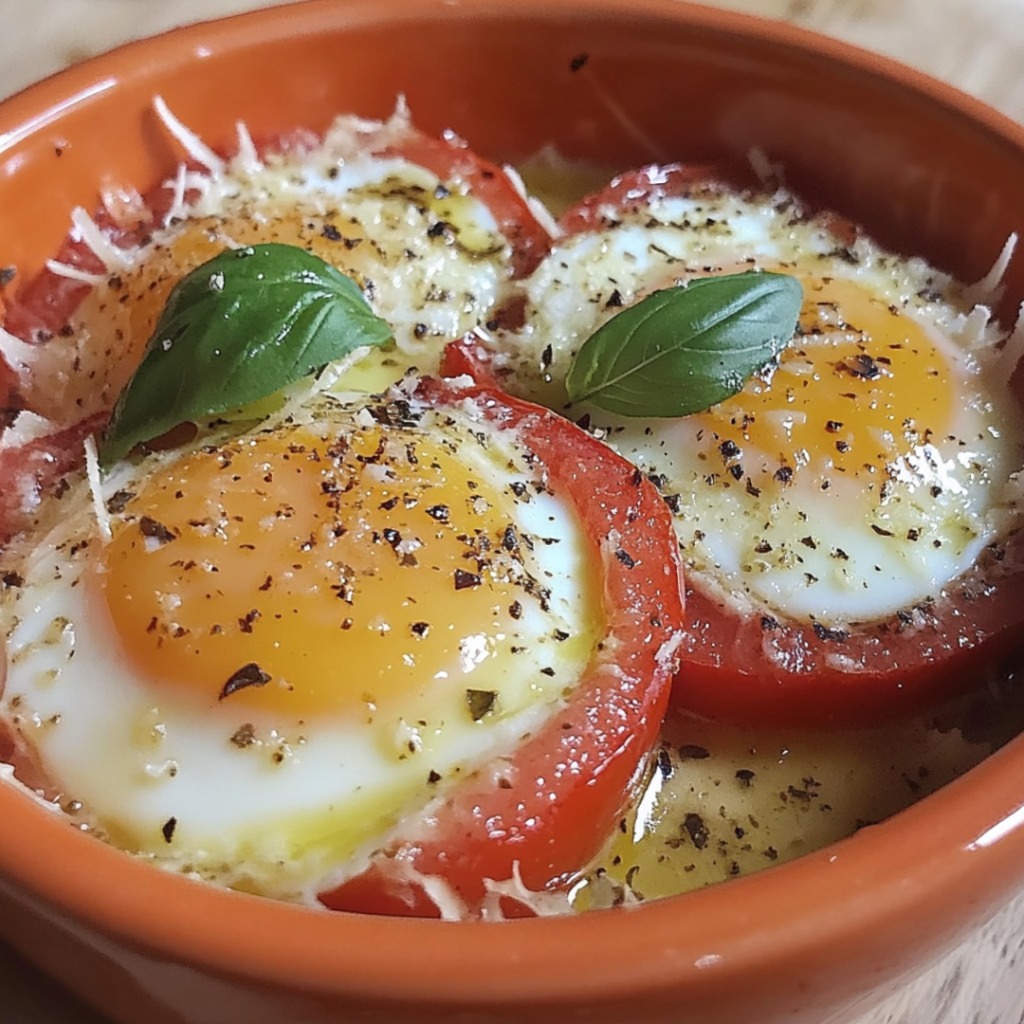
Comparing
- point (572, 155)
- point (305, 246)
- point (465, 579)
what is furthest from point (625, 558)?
point (572, 155)

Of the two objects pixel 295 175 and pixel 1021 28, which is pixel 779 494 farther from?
pixel 1021 28

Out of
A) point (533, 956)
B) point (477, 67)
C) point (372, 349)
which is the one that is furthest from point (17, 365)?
point (533, 956)

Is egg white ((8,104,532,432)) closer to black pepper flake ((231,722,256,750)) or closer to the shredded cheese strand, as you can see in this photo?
the shredded cheese strand

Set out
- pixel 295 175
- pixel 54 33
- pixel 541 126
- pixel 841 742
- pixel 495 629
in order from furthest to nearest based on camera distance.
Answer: pixel 54 33 < pixel 541 126 < pixel 295 175 < pixel 841 742 < pixel 495 629

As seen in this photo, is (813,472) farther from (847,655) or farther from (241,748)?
(241,748)

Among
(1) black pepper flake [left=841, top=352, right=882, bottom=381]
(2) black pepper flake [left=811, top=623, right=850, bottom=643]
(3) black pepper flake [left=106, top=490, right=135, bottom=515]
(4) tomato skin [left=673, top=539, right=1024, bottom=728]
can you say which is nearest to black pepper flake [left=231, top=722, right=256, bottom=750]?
(3) black pepper flake [left=106, top=490, right=135, bottom=515]

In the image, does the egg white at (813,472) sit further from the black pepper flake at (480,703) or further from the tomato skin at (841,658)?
the black pepper flake at (480,703)

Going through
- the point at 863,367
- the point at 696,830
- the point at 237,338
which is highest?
the point at 863,367
